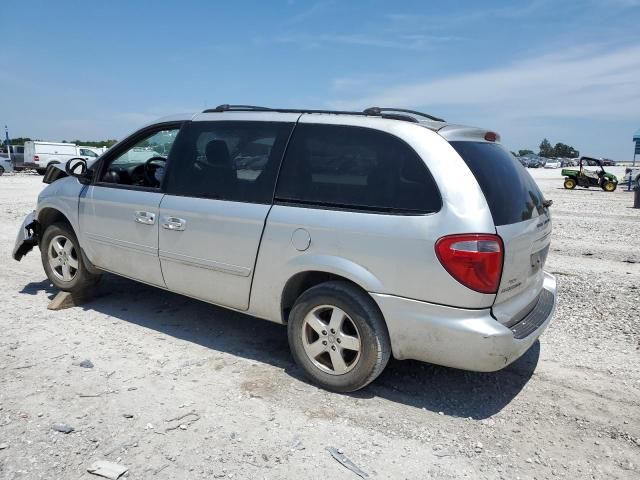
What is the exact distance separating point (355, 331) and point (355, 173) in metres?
1.05

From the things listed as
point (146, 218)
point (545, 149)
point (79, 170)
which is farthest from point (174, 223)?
point (545, 149)

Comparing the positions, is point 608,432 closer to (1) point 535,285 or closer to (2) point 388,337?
(1) point 535,285

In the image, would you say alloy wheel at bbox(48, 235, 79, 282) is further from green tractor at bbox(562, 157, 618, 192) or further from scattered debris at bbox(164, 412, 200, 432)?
green tractor at bbox(562, 157, 618, 192)

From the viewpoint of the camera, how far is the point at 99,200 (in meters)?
4.68

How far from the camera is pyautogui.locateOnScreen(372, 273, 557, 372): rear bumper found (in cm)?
295

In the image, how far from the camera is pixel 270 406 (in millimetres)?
3283

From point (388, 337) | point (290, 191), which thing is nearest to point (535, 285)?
point (388, 337)

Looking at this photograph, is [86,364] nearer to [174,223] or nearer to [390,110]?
[174,223]

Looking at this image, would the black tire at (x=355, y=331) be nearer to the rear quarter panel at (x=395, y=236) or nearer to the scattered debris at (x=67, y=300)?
the rear quarter panel at (x=395, y=236)

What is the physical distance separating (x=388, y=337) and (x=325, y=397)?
2.06 feet

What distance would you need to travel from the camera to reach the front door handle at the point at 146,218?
4238 millimetres

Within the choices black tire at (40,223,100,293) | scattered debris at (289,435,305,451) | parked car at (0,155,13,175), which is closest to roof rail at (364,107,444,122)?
scattered debris at (289,435,305,451)

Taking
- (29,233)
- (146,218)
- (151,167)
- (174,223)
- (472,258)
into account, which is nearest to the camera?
(472,258)

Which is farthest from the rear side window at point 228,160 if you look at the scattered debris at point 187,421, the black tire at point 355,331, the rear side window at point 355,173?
the scattered debris at point 187,421
